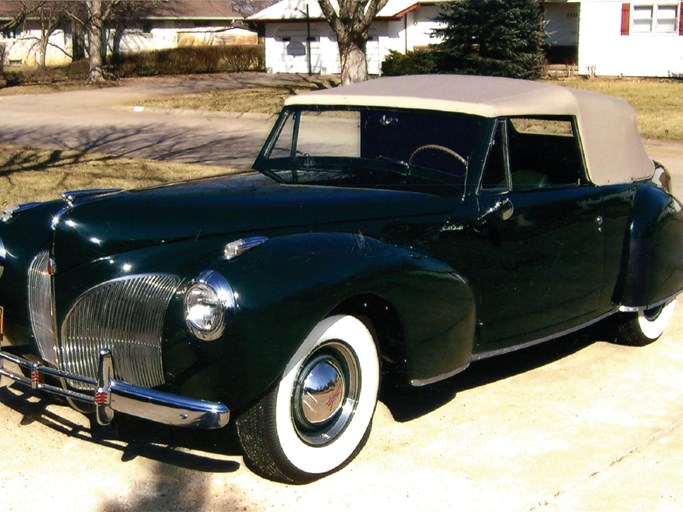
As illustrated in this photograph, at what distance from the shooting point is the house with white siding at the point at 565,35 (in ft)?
91.8

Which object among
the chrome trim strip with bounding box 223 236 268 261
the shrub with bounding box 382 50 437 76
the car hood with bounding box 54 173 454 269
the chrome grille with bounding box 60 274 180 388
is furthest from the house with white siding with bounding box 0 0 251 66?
the chrome trim strip with bounding box 223 236 268 261

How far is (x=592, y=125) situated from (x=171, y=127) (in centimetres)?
1434

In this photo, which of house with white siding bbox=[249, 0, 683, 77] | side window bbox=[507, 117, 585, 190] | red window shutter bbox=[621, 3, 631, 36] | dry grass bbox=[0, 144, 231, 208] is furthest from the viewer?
red window shutter bbox=[621, 3, 631, 36]

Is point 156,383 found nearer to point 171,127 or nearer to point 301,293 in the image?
point 301,293

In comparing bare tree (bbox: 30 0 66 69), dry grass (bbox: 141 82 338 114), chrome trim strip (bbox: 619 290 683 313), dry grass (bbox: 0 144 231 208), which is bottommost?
chrome trim strip (bbox: 619 290 683 313)

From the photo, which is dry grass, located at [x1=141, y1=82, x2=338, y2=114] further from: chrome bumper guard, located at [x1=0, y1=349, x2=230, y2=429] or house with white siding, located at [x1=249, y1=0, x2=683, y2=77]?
chrome bumper guard, located at [x1=0, y1=349, x2=230, y2=429]

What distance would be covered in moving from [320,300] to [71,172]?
860 centimetres

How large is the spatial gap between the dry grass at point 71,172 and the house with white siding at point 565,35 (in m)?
16.0

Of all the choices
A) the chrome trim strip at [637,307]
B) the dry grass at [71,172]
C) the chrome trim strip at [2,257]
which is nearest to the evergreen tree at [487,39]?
the dry grass at [71,172]

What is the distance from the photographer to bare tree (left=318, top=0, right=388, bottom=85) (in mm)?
20281

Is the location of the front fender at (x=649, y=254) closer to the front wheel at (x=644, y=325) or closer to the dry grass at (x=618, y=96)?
the front wheel at (x=644, y=325)

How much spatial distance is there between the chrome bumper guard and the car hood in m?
0.51

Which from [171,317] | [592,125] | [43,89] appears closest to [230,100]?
[43,89]

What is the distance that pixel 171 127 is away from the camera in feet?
61.0
